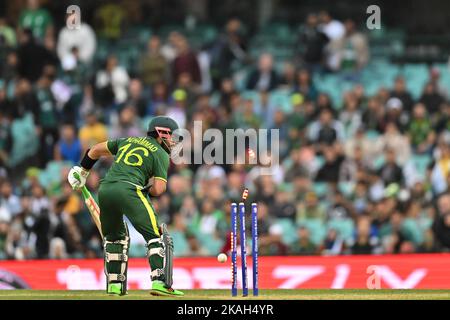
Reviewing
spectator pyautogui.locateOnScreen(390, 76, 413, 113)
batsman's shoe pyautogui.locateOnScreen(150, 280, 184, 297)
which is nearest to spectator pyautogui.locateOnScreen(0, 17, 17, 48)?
spectator pyautogui.locateOnScreen(390, 76, 413, 113)

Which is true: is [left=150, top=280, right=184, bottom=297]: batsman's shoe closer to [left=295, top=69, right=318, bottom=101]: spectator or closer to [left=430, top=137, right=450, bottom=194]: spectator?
[left=430, top=137, right=450, bottom=194]: spectator

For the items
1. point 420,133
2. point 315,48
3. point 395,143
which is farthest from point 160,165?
point 315,48

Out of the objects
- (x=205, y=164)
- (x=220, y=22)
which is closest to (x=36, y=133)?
(x=205, y=164)

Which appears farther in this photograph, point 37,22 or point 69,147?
point 37,22

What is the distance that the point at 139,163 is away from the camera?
14.5 meters

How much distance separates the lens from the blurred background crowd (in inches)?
856

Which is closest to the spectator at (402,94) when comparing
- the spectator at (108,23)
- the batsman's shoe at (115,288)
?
the spectator at (108,23)

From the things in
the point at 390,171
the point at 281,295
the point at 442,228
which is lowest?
the point at 281,295

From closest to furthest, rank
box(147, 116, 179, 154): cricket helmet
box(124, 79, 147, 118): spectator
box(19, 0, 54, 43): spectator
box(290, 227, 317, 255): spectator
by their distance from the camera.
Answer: box(147, 116, 179, 154): cricket helmet < box(290, 227, 317, 255): spectator < box(124, 79, 147, 118): spectator < box(19, 0, 54, 43): spectator

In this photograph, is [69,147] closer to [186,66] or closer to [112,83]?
[112,83]

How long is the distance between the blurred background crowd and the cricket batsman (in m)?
5.41

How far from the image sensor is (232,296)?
14719mm

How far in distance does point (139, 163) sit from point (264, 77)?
10939mm
